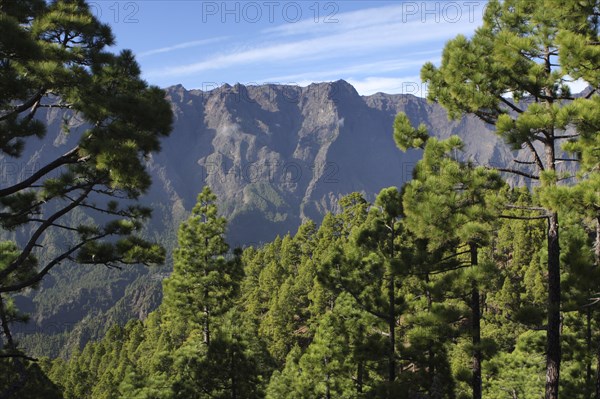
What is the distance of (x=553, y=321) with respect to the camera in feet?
32.1

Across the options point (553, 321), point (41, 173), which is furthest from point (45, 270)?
point (553, 321)

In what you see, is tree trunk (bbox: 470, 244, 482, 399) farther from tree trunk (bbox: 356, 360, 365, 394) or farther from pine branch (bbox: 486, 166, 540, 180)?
tree trunk (bbox: 356, 360, 365, 394)

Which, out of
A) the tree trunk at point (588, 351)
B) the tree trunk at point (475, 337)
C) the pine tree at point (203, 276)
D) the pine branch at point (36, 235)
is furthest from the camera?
the pine tree at point (203, 276)

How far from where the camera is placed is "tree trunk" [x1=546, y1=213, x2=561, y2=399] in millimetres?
9625

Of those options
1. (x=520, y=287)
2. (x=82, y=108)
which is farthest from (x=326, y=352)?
(x=520, y=287)

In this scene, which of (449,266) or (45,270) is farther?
(449,266)

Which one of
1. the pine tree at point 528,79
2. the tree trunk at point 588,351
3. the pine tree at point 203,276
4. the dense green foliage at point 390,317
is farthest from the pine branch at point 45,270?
the tree trunk at point 588,351

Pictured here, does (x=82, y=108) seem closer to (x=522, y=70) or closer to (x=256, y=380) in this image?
(x=522, y=70)

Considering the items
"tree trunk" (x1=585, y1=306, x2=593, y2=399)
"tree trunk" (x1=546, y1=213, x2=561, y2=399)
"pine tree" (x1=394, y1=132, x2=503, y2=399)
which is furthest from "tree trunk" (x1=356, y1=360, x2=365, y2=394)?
"pine tree" (x1=394, y1=132, x2=503, y2=399)

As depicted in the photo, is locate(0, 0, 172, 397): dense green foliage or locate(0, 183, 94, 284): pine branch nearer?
locate(0, 0, 172, 397): dense green foliage

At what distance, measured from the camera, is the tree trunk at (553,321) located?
9.62 metres

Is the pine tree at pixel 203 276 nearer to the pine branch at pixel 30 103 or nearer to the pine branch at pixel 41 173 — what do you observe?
the pine branch at pixel 41 173

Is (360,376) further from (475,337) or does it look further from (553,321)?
(553,321)

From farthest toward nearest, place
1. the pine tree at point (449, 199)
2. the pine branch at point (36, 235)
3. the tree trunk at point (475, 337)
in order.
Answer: the tree trunk at point (475, 337), the pine tree at point (449, 199), the pine branch at point (36, 235)
